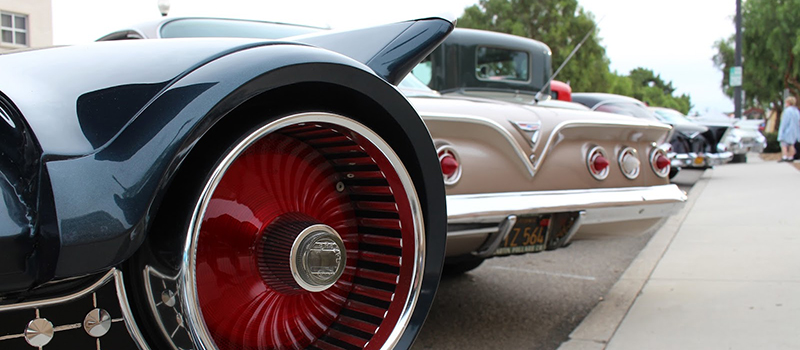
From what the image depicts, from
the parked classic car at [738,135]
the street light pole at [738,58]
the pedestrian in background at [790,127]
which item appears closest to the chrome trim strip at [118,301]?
the parked classic car at [738,135]

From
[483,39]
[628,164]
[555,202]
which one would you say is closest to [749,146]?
[483,39]

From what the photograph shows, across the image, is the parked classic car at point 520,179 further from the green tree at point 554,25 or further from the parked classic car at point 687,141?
the green tree at point 554,25

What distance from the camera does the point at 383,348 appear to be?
1580 mm

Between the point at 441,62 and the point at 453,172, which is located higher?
the point at 441,62

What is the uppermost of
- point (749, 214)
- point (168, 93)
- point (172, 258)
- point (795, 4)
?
point (795, 4)

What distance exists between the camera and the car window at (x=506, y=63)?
543 centimetres

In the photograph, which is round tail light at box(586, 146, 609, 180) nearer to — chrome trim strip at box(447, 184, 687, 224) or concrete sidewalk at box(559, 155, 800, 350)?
chrome trim strip at box(447, 184, 687, 224)

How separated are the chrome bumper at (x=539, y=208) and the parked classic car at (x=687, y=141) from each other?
8.65 m

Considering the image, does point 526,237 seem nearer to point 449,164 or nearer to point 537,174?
point 537,174

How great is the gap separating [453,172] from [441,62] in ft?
8.10

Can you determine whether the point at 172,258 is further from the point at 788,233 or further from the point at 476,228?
the point at 788,233

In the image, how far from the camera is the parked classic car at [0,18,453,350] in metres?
1.13

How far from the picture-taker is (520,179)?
9.84ft

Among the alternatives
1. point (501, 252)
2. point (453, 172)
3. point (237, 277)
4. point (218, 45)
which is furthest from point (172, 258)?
point (501, 252)
